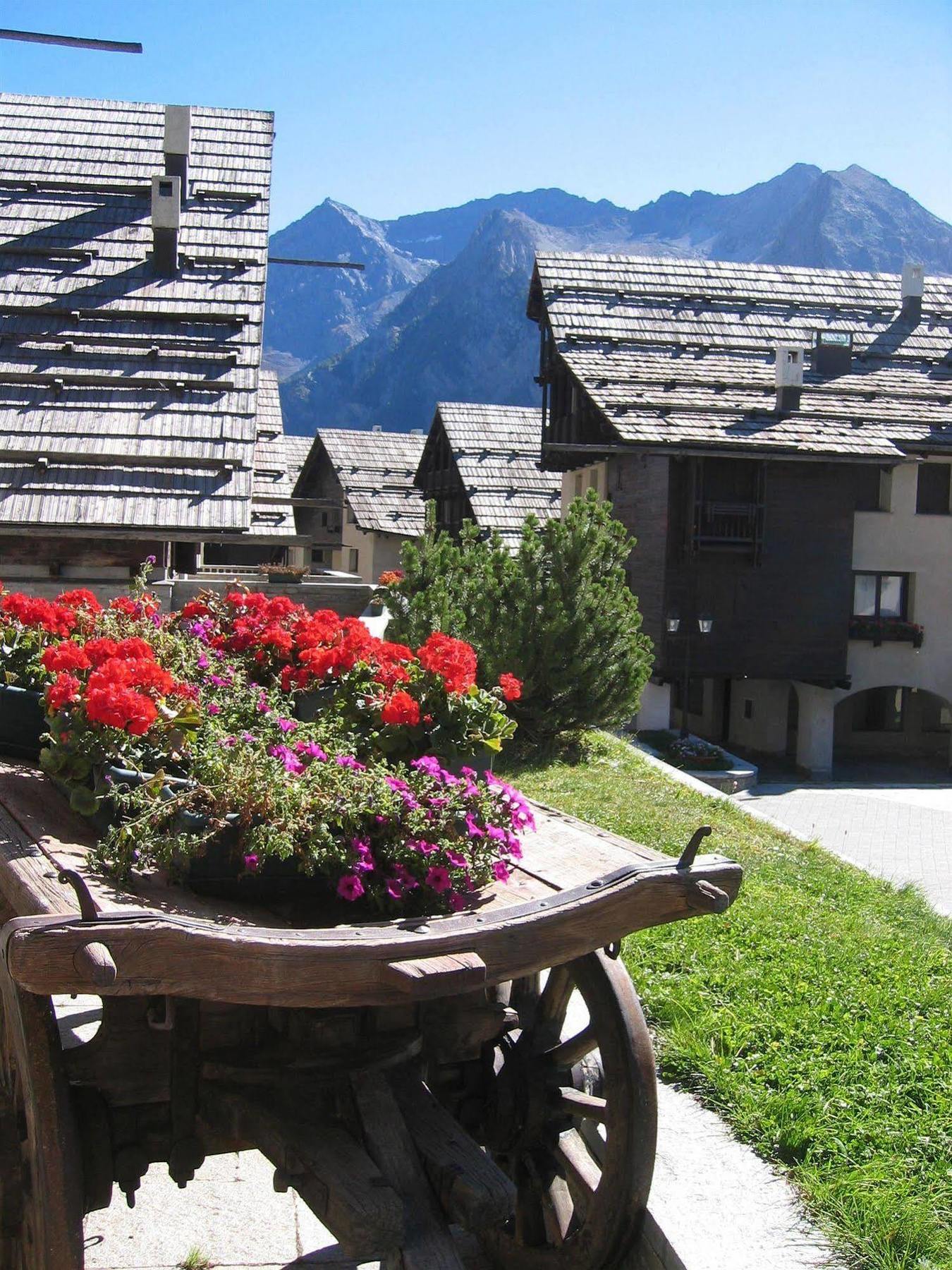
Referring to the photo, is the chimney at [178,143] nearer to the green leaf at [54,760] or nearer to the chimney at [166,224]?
the chimney at [166,224]

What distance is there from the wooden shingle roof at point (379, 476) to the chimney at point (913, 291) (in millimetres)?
13286

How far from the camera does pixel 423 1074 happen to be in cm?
343

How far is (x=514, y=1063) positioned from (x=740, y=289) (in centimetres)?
2497

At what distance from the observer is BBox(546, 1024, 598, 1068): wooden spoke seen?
3.59 meters

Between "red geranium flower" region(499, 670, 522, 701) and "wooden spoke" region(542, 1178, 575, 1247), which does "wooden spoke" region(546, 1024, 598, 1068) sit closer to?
"wooden spoke" region(542, 1178, 575, 1247)

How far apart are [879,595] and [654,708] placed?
203 inches

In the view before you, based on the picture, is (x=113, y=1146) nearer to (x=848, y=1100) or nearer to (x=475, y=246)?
(x=848, y=1100)

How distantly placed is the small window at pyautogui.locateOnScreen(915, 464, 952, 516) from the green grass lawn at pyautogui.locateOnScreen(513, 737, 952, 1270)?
55.5 feet

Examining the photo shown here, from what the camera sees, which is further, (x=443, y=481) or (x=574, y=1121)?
(x=443, y=481)

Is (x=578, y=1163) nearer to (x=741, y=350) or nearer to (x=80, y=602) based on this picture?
(x=80, y=602)

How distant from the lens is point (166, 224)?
35.2 feet

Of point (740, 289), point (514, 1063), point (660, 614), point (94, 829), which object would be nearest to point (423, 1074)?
point (514, 1063)

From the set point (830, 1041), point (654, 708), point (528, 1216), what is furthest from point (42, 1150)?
point (654, 708)

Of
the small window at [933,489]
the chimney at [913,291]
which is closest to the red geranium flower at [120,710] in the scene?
the small window at [933,489]
